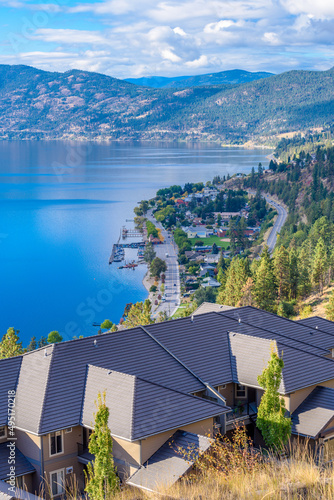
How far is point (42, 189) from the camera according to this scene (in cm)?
8888

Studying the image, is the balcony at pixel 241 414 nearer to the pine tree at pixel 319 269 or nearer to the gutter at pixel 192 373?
the gutter at pixel 192 373

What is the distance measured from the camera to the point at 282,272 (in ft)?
81.9

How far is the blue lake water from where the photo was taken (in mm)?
35562

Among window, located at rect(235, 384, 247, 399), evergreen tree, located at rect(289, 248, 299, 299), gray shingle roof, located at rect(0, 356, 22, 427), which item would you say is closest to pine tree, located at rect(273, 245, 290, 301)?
evergreen tree, located at rect(289, 248, 299, 299)

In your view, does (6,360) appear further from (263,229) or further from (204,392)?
(263,229)

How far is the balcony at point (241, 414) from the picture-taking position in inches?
355

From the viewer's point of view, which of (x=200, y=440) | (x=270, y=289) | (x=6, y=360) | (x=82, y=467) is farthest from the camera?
(x=270, y=289)

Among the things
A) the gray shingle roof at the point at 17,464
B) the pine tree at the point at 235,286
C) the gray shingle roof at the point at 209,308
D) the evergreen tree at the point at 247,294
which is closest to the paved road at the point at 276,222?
the pine tree at the point at 235,286

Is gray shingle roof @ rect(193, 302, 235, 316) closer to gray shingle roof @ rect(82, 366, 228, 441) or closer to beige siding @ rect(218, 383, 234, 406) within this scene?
beige siding @ rect(218, 383, 234, 406)

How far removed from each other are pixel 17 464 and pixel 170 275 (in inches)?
1451

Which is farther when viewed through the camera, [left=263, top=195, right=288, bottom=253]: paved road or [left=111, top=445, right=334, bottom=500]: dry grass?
[left=263, top=195, right=288, bottom=253]: paved road

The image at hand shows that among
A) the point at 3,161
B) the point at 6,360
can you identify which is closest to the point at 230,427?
the point at 6,360

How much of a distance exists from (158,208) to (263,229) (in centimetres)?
2162

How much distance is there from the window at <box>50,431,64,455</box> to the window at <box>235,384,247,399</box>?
341 centimetres
